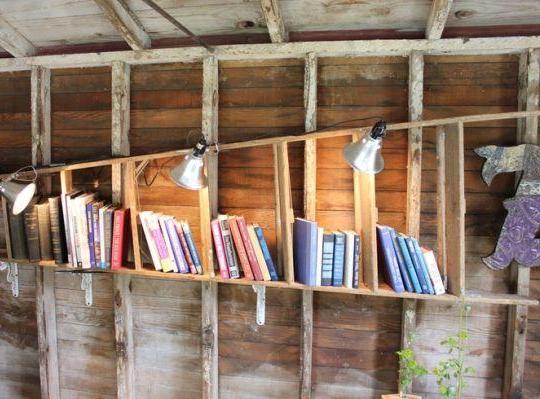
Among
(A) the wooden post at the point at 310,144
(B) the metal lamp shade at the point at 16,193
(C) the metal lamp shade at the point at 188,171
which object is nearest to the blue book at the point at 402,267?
(A) the wooden post at the point at 310,144

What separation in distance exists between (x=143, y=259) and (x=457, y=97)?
191 centimetres

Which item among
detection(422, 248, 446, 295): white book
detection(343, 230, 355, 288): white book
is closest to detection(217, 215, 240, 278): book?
detection(343, 230, 355, 288): white book

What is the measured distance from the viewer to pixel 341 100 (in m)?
1.99

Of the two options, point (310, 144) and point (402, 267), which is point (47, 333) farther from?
point (402, 267)

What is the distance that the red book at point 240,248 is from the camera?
181cm

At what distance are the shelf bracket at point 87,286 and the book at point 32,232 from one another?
29 cm

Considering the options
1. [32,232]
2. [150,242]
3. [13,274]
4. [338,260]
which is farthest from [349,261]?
[13,274]

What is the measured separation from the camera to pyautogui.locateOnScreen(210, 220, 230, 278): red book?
183 cm

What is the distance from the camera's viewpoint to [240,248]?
1821 millimetres

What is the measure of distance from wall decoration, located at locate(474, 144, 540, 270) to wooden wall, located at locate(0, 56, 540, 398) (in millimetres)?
93

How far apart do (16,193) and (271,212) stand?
1.30 m

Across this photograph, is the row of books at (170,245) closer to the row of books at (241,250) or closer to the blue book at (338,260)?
the row of books at (241,250)

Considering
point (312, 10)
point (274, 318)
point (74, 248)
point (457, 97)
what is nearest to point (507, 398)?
point (274, 318)

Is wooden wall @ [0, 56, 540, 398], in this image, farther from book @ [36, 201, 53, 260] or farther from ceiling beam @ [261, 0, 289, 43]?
book @ [36, 201, 53, 260]
